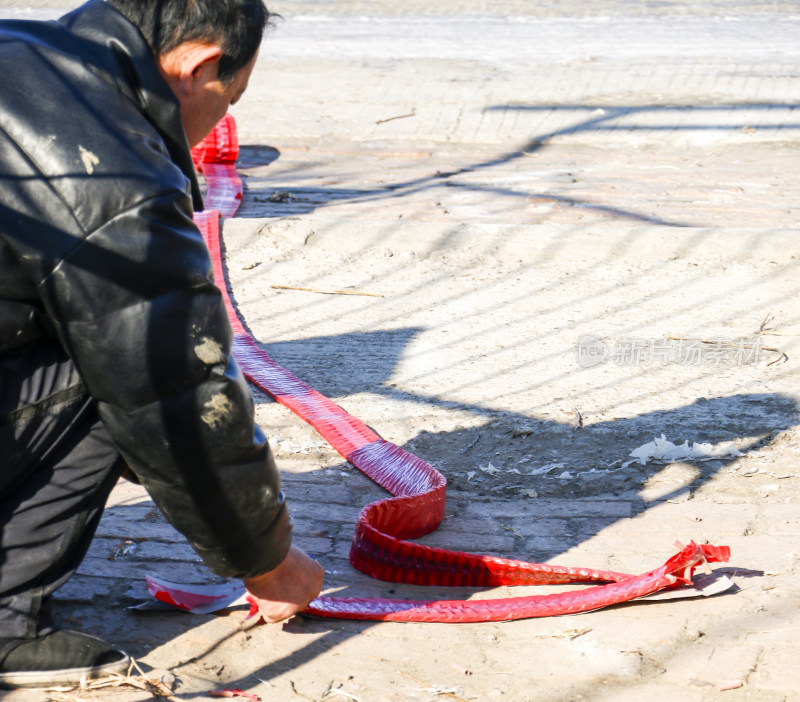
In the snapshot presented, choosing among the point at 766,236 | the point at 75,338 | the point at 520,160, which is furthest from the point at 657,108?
the point at 75,338

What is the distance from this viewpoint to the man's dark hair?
185cm

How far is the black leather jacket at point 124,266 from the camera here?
5.37 feet

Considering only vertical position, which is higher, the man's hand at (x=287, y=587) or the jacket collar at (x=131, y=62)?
the jacket collar at (x=131, y=62)

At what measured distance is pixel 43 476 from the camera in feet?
6.43

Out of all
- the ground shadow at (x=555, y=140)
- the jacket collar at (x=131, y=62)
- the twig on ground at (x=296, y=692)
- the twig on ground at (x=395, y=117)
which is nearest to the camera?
the jacket collar at (x=131, y=62)

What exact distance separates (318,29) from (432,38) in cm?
165

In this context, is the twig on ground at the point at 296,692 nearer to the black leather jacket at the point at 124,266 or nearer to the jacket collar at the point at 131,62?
the black leather jacket at the point at 124,266

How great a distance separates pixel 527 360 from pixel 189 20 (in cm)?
251

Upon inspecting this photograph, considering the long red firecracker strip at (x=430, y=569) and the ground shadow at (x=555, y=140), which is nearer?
the long red firecracker strip at (x=430, y=569)

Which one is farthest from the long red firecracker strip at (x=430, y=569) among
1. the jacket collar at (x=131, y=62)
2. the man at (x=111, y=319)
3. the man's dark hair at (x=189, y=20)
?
the man's dark hair at (x=189, y=20)

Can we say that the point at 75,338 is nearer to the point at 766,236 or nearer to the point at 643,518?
the point at 643,518

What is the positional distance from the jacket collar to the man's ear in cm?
4

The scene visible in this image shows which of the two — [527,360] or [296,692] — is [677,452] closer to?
[527,360]

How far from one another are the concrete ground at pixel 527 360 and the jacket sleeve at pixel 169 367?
0.46 metres
